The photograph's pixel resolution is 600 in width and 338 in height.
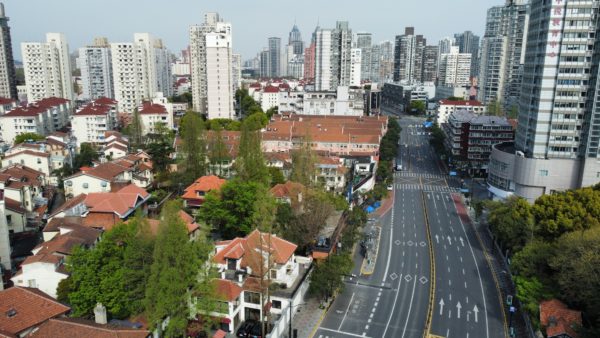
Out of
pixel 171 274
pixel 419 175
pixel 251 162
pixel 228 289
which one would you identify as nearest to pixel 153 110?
pixel 251 162

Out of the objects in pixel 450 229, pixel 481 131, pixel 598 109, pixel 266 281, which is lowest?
pixel 450 229

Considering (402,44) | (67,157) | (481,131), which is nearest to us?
(67,157)

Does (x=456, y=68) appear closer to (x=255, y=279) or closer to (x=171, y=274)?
(x=255, y=279)

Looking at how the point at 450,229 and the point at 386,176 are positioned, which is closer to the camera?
the point at 450,229

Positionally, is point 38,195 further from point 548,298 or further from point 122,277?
point 548,298

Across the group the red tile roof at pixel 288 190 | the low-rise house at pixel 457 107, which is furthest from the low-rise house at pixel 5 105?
the low-rise house at pixel 457 107

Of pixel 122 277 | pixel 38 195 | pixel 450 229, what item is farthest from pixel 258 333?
pixel 38 195
